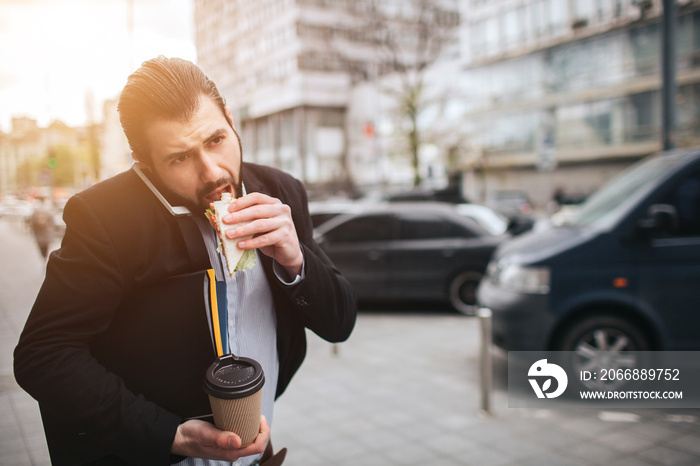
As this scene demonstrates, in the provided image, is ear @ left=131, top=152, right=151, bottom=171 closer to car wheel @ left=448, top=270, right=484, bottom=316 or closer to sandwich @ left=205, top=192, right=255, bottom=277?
sandwich @ left=205, top=192, right=255, bottom=277

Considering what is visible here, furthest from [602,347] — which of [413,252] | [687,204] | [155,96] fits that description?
[155,96]

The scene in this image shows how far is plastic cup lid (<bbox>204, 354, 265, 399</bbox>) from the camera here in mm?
1220

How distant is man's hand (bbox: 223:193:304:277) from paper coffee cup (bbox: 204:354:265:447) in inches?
10.9

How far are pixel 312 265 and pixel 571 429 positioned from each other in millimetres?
3790

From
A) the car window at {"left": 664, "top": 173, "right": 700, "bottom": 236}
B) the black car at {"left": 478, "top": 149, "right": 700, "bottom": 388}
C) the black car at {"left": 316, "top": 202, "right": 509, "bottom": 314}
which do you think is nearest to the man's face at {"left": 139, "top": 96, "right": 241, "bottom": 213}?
the black car at {"left": 478, "top": 149, "right": 700, "bottom": 388}

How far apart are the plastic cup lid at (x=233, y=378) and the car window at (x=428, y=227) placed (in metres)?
7.89

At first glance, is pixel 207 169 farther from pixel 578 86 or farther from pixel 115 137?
pixel 578 86

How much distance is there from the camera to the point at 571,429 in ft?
14.7

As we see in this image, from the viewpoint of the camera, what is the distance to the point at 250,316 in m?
1.50

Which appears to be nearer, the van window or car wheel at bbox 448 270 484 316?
the van window

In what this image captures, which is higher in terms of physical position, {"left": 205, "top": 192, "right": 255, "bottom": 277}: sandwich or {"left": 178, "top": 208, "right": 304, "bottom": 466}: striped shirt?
{"left": 205, "top": 192, "right": 255, "bottom": 277}: sandwich

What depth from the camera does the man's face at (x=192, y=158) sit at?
134 cm

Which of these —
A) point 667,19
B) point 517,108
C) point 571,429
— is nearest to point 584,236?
point 571,429

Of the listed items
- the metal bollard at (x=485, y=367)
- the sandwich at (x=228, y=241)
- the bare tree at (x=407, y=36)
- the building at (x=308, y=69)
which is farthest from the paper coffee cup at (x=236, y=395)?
the bare tree at (x=407, y=36)
